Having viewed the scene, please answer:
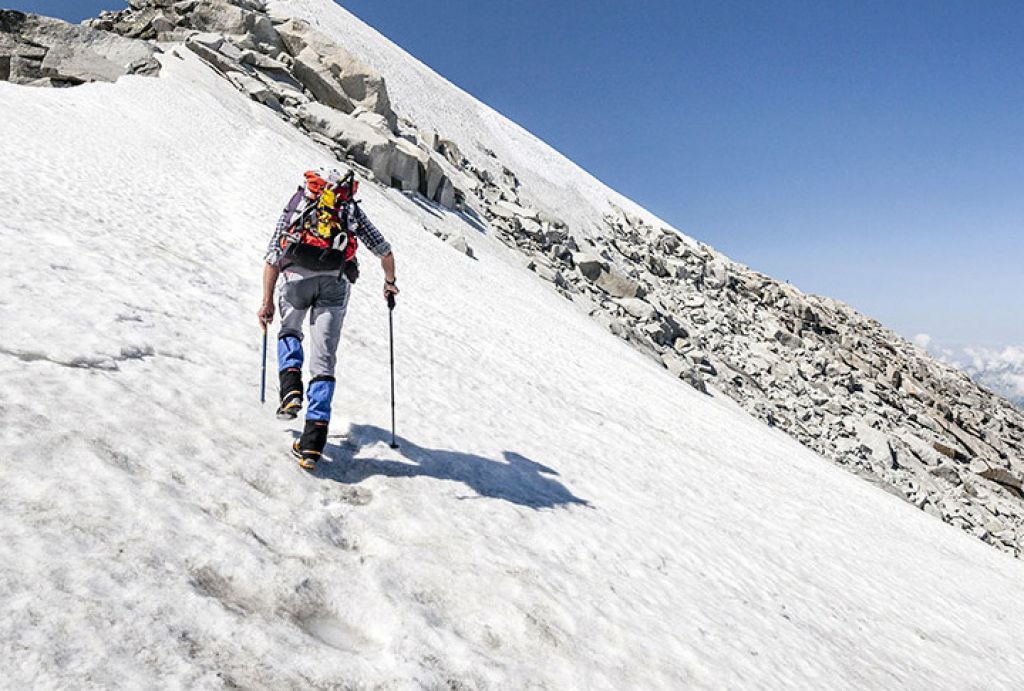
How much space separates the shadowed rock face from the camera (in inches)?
990

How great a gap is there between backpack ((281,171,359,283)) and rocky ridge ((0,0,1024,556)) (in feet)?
74.8

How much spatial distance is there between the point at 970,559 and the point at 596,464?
36.4 feet

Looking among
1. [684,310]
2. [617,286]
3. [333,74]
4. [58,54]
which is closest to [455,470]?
[58,54]

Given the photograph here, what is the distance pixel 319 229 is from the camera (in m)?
6.29

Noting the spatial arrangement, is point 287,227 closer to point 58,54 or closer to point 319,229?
point 319,229

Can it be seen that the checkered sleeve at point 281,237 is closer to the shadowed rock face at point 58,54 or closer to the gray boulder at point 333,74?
the shadowed rock face at point 58,54

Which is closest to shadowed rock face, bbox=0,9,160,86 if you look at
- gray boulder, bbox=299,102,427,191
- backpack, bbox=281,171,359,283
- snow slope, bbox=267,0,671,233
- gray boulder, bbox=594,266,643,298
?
gray boulder, bbox=299,102,427,191

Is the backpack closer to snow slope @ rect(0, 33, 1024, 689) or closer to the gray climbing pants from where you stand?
the gray climbing pants

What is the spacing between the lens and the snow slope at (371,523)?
11.8ft

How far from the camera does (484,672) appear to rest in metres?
4.14

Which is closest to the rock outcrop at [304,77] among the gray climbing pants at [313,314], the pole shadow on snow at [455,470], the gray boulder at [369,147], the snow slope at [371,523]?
the gray boulder at [369,147]

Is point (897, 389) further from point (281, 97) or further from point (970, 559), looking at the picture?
point (281, 97)

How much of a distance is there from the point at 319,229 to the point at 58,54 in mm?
28148

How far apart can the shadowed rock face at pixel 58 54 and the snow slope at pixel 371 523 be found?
12.6m
